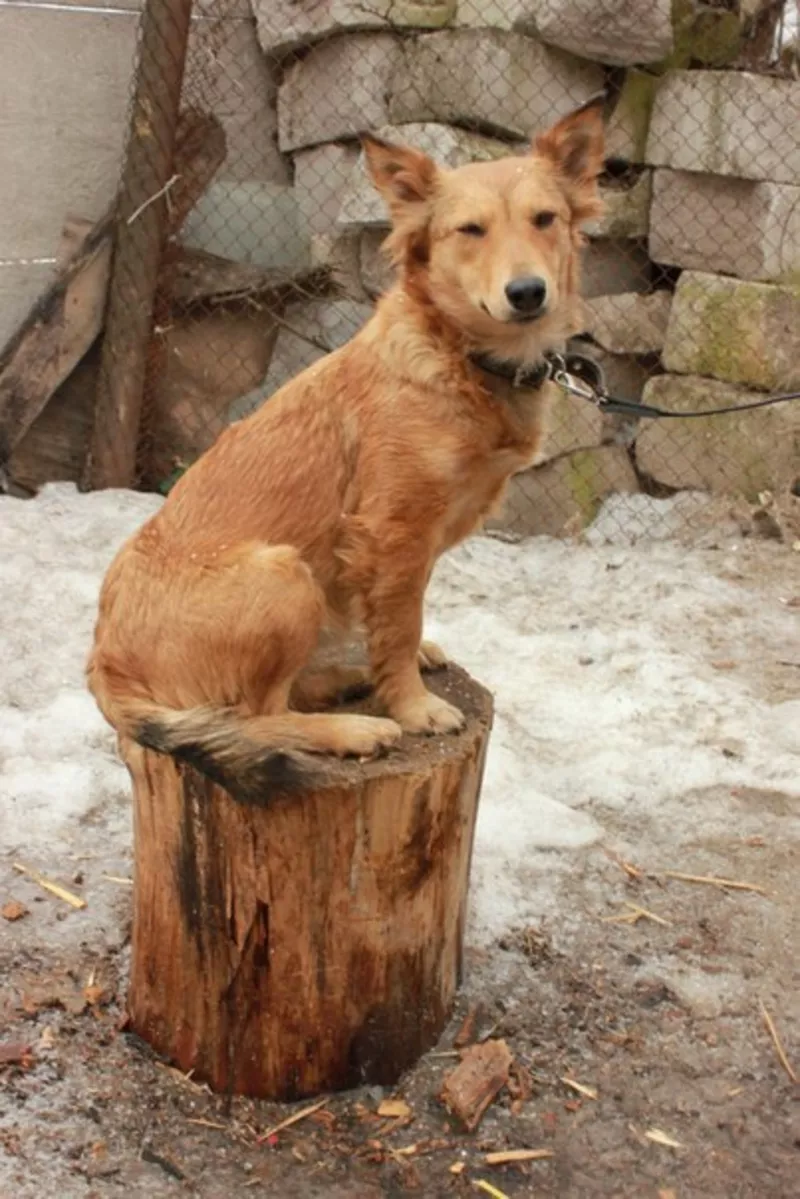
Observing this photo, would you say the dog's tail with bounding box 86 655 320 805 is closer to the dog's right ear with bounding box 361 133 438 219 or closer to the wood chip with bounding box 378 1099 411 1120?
the wood chip with bounding box 378 1099 411 1120

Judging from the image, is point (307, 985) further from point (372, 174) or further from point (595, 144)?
point (595, 144)

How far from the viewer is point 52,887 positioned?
357 cm

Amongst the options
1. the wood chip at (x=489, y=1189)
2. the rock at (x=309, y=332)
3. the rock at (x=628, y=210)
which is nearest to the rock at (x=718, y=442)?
the rock at (x=628, y=210)

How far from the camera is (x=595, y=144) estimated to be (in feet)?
10.3

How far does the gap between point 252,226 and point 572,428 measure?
7.04 feet

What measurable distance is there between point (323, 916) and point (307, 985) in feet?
0.61

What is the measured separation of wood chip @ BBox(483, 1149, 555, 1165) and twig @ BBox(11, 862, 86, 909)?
4.61 ft

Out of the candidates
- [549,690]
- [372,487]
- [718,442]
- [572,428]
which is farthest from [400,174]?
[718,442]

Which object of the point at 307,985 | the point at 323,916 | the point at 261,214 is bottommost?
the point at 307,985

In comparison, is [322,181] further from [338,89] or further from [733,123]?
[733,123]

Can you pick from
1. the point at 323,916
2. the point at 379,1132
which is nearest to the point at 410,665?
the point at 323,916

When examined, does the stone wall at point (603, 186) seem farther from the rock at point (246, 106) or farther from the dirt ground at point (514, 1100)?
the dirt ground at point (514, 1100)

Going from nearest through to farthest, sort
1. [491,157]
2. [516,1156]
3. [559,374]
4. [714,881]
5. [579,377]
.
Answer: [516,1156] → [559,374] → [579,377] → [714,881] → [491,157]

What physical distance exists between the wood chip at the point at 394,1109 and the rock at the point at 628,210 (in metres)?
4.94
